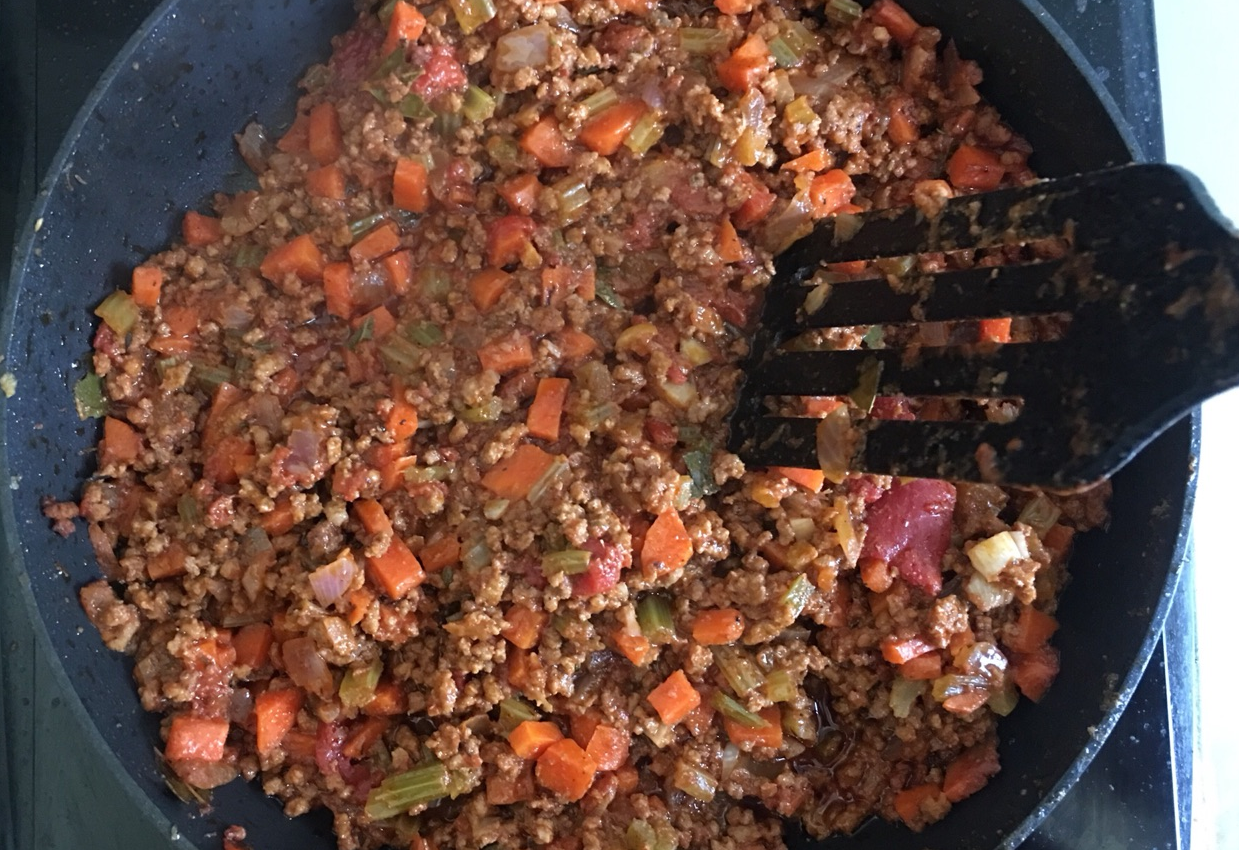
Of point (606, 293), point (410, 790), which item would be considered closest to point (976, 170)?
point (606, 293)

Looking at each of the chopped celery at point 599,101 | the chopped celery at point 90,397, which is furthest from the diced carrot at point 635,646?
the chopped celery at point 90,397

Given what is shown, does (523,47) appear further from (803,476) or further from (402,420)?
(803,476)

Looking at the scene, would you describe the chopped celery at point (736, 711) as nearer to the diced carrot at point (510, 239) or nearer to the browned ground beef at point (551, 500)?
the browned ground beef at point (551, 500)

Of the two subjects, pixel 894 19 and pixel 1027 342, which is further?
pixel 894 19

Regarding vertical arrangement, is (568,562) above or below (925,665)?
above

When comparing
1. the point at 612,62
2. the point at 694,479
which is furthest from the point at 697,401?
the point at 612,62

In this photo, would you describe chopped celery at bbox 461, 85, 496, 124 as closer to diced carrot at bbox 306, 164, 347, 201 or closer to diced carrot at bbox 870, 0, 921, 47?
diced carrot at bbox 306, 164, 347, 201
